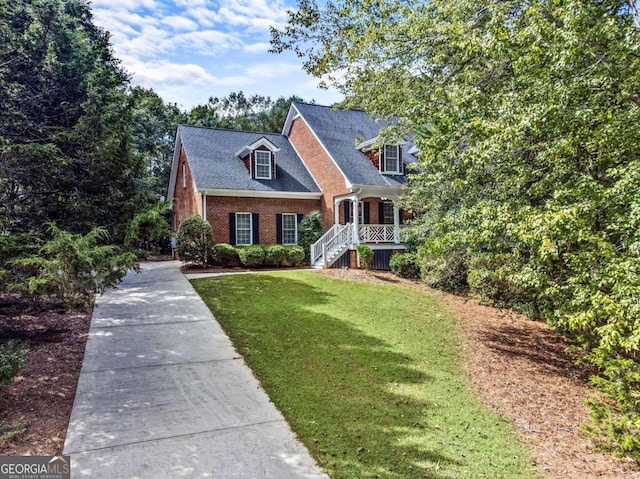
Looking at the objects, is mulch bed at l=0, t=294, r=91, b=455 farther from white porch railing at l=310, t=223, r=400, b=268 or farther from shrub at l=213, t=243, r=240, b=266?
white porch railing at l=310, t=223, r=400, b=268

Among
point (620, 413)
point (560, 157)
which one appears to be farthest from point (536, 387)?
point (560, 157)

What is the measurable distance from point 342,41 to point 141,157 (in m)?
5.83

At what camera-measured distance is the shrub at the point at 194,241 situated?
15.2 meters

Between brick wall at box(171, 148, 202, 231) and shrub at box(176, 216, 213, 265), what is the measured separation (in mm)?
1691

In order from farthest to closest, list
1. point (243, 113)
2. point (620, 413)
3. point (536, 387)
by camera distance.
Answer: point (243, 113)
point (536, 387)
point (620, 413)

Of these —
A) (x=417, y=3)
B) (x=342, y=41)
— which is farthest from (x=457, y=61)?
(x=342, y=41)

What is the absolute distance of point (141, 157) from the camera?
8602 millimetres

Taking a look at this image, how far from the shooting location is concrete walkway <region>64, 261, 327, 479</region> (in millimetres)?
3811

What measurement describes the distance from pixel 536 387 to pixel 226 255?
12.2 meters

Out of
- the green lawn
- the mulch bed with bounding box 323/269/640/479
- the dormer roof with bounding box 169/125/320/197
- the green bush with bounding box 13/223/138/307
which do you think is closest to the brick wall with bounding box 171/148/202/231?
the dormer roof with bounding box 169/125/320/197

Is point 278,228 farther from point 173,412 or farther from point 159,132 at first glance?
point 159,132

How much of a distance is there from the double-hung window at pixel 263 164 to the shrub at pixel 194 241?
172 inches

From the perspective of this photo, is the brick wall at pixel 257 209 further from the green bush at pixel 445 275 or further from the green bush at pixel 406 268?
the green bush at pixel 445 275

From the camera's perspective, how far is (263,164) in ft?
61.7
